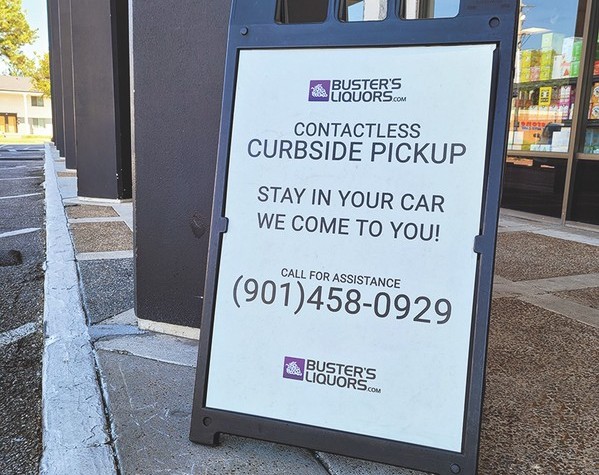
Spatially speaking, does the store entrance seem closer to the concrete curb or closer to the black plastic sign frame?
the concrete curb

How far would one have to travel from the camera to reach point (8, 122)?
60.7 m

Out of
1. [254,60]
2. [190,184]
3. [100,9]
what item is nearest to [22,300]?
[190,184]

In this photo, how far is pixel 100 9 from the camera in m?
8.18

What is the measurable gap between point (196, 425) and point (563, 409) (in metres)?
1.53

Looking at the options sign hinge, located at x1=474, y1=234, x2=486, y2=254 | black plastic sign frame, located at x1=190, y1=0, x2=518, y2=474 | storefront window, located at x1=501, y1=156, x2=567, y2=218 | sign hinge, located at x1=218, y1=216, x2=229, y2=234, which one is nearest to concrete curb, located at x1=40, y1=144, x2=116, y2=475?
black plastic sign frame, located at x1=190, y1=0, x2=518, y2=474

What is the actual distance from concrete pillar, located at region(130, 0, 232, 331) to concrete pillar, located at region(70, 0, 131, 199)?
5.62 meters

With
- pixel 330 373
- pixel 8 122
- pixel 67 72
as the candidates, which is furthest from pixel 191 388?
pixel 8 122

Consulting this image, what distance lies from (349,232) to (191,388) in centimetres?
109

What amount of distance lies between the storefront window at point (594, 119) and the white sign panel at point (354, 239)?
5.68 metres

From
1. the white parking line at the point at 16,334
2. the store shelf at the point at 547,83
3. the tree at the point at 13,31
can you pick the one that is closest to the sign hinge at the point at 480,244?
the white parking line at the point at 16,334

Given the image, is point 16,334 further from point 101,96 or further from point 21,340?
point 101,96

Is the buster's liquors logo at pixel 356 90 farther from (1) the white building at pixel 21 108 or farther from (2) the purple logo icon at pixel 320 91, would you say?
(1) the white building at pixel 21 108

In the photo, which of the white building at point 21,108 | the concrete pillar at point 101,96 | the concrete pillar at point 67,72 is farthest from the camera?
the white building at point 21,108

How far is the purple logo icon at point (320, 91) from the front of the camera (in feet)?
6.63
